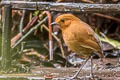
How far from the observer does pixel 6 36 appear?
5133 millimetres

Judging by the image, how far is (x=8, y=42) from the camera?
16.9 feet

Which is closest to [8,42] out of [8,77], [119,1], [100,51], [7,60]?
[7,60]

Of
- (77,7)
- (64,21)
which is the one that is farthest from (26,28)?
(64,21)

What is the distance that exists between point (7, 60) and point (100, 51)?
110cm

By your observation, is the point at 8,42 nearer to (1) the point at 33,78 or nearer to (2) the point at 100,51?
(1) the point at 33,78

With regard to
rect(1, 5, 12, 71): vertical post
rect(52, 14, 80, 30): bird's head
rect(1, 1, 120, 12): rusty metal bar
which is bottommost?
rect(1, 5, 12, 71): vertical post

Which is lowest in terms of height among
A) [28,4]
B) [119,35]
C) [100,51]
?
[119,35]

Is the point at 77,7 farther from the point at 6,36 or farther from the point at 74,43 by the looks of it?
the point at 6,36

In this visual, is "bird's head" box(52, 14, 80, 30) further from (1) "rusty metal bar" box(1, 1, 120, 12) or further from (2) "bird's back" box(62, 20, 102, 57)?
(1) "rusty metal bar" box(1, 1, 120, 12)

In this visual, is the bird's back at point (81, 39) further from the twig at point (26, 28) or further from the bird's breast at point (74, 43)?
the twig at point (26, 28)

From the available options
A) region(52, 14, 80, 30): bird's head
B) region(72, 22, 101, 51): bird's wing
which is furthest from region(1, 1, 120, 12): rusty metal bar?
region(72, 22, 101, 51): bird's wing

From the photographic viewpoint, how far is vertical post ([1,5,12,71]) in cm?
511

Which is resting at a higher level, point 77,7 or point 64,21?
point 77,7

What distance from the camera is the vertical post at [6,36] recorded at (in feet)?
16.8
